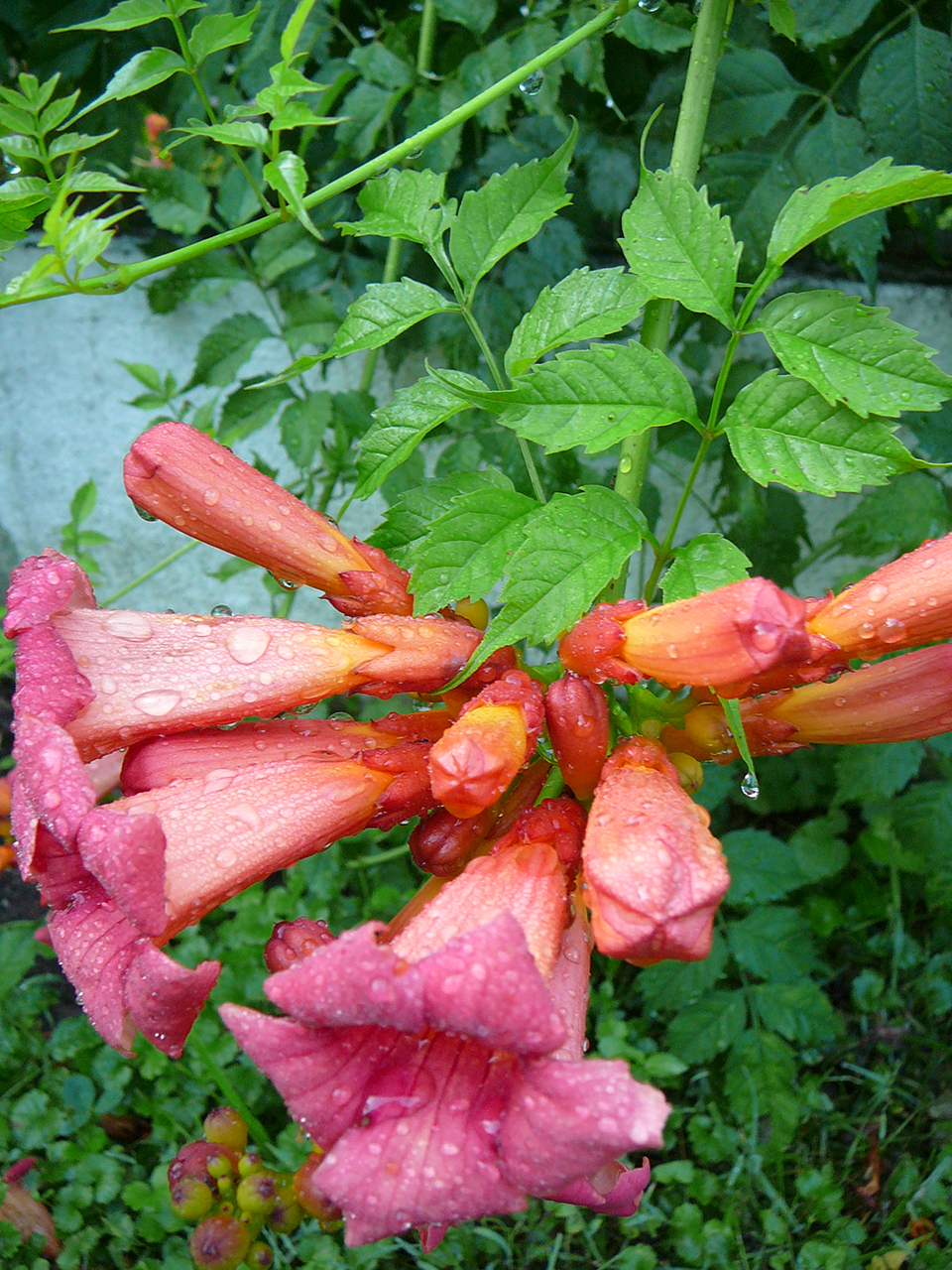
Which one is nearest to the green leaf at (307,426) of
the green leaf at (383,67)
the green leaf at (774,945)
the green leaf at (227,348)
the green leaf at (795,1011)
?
the green leaf at (227,348)

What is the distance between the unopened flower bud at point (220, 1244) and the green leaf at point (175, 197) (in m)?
2.39

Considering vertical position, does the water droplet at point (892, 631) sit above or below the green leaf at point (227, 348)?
above

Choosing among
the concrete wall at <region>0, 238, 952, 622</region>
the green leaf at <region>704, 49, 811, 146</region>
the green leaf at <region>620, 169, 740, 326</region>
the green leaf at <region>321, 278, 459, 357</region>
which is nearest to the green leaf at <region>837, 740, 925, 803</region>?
the concrete wall at <region>0, 238, 952, 622</region>

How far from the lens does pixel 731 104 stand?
1921 millimetres

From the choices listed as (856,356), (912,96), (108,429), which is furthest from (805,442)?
(108,429)

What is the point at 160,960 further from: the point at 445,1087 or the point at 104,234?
the point at 104,234

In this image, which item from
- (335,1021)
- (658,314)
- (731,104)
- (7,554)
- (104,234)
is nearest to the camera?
(335,1021)

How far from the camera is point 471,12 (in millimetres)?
2078

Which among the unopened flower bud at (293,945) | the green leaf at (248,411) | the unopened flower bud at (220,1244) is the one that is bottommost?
the unopened flower bud at (220,1244)

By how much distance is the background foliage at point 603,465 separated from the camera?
6.31ft

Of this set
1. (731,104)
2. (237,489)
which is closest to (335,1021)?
(237,489)

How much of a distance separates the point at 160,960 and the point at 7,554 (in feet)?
14.4

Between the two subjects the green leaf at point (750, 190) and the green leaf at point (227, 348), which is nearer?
the green leaf at point (750, 190)

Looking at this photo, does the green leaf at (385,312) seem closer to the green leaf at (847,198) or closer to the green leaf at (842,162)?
the green leaf at (847,198)
